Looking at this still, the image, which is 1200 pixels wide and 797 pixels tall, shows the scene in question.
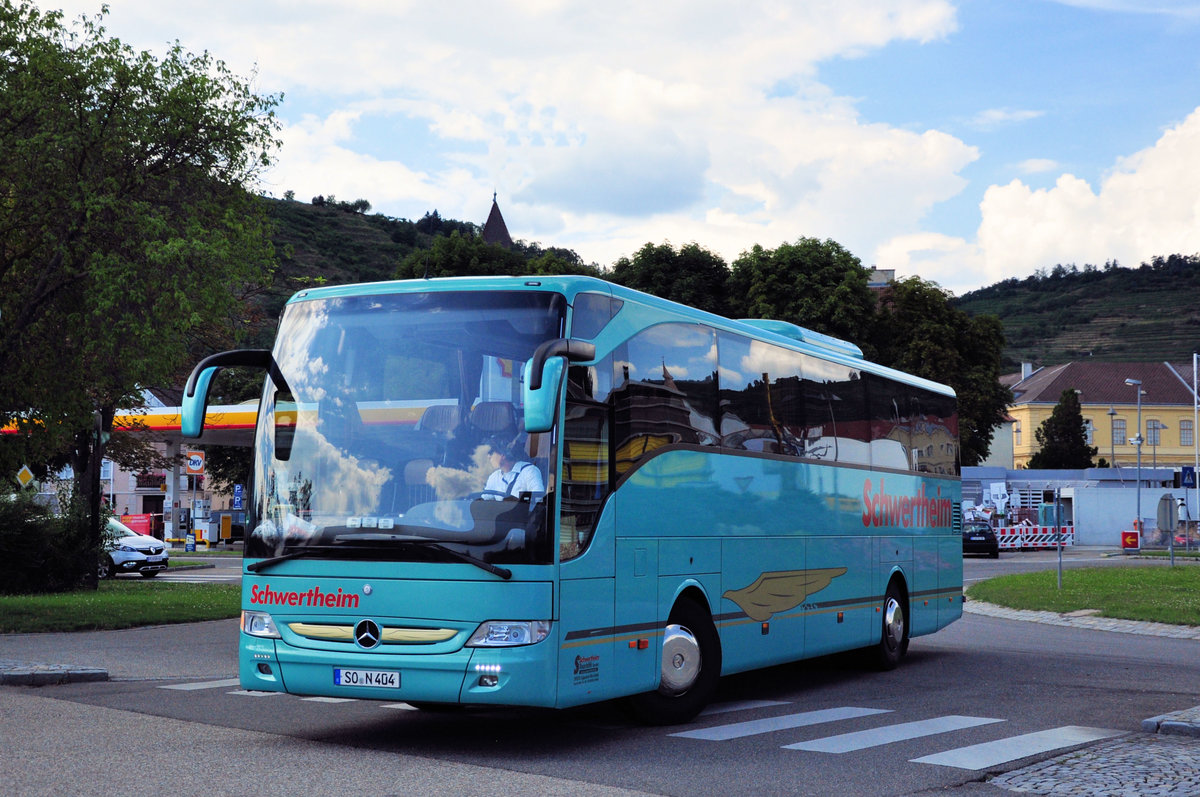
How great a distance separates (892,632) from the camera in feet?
49.5

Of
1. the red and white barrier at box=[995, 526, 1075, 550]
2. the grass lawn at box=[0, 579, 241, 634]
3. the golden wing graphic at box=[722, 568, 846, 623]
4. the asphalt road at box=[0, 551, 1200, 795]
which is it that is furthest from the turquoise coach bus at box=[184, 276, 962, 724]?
the red and white barrier at box=[995, 526, 1075, 550]

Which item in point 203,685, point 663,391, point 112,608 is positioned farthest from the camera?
point 112,608

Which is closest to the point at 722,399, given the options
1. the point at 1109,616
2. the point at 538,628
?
the point at 538,628

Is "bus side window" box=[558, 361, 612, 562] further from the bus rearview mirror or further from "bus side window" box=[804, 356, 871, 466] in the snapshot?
"bus side window" box=[804, 356, 871, 466]

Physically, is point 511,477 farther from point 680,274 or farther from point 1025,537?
point 1025,537

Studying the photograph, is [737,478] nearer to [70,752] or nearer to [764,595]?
[764,595]

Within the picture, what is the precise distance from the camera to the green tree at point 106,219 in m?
18.3

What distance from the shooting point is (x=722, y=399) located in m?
11.3

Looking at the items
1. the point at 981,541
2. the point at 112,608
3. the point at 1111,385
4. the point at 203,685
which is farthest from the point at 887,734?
the point at 1111,385

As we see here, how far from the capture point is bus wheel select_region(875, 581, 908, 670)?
1477 centimetres

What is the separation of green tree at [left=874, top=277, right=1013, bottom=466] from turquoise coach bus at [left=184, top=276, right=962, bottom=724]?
48922 mm

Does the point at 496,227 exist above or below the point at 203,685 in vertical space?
above

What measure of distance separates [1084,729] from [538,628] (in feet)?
15.1

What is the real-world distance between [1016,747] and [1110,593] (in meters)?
19.1
